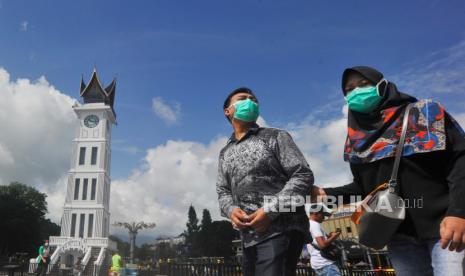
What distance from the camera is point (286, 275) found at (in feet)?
7.27

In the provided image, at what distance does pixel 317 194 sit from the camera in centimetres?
249

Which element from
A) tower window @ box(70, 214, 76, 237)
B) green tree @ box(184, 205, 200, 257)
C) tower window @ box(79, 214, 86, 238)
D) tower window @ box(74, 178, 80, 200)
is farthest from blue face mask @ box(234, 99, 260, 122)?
green tree @ box(184, 205, 200, 257)

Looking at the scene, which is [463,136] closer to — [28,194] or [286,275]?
[286,275]

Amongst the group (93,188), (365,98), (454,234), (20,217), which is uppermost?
(93,188)

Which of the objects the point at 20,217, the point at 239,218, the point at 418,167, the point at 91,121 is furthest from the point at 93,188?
the point at 418,167

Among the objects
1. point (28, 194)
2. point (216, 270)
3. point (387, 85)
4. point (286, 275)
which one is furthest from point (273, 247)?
point (28, 194)

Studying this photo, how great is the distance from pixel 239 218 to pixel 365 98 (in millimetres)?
1099

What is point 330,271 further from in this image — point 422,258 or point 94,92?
point 94,92

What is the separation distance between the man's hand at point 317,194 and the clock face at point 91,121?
57.0 metres

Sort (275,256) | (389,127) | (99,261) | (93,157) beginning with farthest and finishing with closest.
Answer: (93,157) < (99,261) < (275,256) < (389,127)

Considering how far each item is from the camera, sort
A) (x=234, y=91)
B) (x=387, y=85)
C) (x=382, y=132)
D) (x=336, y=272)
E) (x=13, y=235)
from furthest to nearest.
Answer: (x=13, y=235) < (x=336, y=272) < (x=234, y=91) < (x=387, y=85) < (x=382, y=132)

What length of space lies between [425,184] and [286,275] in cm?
98

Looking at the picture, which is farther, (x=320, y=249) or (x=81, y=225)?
(x=81, y=225)

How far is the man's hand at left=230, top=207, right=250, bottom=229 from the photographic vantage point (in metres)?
2.29
